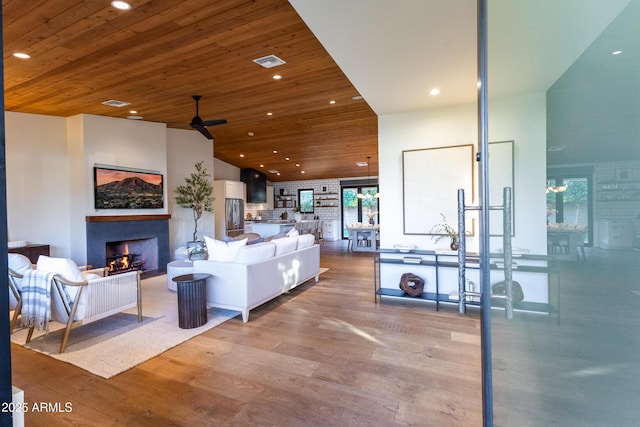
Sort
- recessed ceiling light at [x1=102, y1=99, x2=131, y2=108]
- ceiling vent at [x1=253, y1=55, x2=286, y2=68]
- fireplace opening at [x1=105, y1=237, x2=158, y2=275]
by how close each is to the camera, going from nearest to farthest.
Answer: ceiling vent at [x1=253, y1=55, x2=286, y2=68] < recessed ceiling light at [x1=102, y1=99, x2=131, y2=108] < fireplace opening at [x1=105, y1=237, x2=158, y2=275]

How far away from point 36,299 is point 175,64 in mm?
2879

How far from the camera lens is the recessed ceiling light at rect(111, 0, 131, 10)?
94.6 inches

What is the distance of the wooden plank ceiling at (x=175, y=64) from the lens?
258 cm

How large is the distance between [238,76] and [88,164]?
354cm

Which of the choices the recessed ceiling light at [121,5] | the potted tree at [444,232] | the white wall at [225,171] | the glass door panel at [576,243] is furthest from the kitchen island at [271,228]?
the glass door panel at [576,243]

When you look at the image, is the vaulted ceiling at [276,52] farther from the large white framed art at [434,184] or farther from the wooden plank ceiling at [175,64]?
the large white framed art at [434,184]

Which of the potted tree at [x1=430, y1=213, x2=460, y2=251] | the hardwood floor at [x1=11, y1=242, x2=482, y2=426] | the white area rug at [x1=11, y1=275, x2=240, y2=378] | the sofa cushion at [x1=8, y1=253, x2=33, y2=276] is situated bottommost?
the hardwood floor at [x1=11, y1=242, x2=482, y2=426]

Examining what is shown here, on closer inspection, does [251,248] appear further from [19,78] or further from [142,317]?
[19,78]

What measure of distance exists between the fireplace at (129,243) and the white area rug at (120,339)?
2306mm

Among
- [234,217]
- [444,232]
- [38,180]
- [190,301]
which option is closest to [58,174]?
[38,180]

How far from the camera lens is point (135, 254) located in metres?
6.37

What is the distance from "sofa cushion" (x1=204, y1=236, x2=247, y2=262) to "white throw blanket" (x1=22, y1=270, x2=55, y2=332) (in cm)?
155

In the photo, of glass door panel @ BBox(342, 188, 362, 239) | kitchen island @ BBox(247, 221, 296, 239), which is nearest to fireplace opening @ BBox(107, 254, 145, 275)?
kitchen island @ BBox(247, 221, 296, 239)

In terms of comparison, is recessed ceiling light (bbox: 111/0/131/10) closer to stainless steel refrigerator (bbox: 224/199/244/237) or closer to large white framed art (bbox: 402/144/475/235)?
large white framed art (bbox: 402/144/475/235)
